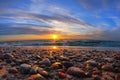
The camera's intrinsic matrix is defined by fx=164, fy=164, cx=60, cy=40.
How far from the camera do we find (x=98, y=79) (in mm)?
3246

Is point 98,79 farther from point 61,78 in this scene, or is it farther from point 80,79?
point 61,78

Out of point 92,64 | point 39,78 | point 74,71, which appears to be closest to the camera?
point 39,78

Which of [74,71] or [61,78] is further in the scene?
[74,71]

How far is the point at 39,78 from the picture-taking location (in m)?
3.03

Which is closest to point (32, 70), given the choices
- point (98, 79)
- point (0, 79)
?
point (0, 79)

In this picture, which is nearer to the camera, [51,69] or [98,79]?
[98,79]

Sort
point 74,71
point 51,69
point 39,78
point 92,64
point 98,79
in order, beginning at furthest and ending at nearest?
point 92,64
point 51,69
point 74,71
point 98,79
point 39,78

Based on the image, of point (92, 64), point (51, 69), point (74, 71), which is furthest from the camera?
point (92, 64)

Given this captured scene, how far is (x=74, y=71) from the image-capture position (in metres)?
3.57

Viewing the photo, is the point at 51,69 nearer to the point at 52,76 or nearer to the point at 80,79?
the point at 52,76

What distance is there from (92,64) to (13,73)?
220cm

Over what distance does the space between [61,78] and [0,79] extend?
118cm

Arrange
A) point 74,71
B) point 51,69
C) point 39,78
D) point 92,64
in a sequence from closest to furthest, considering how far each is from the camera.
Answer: point 39,78, point 74,71, point 51,69, point 92,64

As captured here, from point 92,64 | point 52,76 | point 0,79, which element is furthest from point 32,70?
point 92,64
